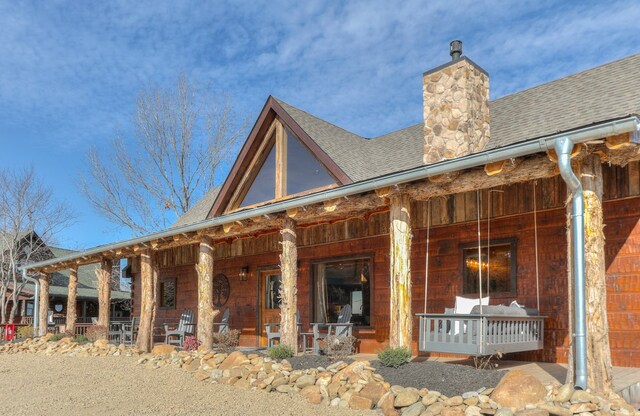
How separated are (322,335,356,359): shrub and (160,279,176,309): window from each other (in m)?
7.63

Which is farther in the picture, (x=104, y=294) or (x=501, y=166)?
(x=104, y=294)

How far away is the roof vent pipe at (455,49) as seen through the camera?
10.3m

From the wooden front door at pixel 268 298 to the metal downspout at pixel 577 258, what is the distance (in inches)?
312

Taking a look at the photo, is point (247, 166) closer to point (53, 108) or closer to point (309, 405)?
point (309, 405)

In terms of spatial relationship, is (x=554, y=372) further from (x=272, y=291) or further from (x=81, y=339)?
(x=81, y=339)

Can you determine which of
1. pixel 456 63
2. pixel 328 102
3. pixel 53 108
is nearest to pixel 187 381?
pixel 456 63

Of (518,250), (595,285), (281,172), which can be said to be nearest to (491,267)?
(518,250)

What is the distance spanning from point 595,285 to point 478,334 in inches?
54.2

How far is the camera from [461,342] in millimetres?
6535

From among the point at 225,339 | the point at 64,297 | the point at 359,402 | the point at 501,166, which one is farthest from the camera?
the point at 64,297

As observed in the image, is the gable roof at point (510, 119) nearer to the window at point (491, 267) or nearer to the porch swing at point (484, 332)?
the window at point (491, 267)

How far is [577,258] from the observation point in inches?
218

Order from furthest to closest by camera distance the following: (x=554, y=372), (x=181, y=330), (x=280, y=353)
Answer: (x=181, y=330) < (x=280, y=353) < (x=554, y=372)

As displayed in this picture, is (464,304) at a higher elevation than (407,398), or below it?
higher
